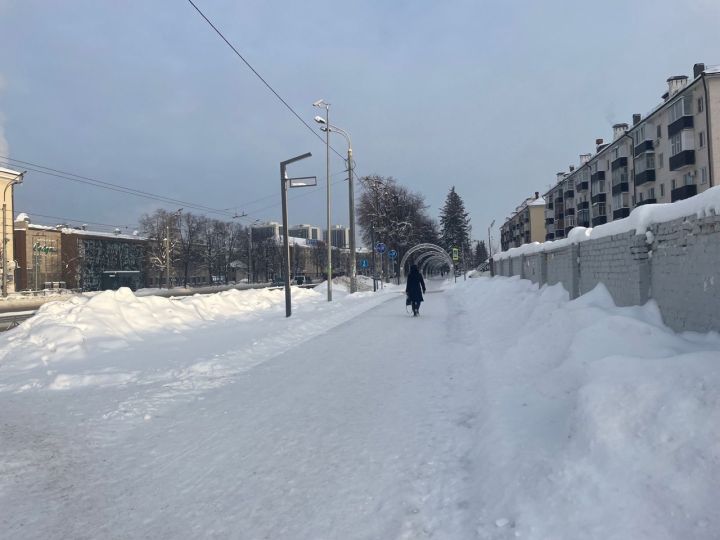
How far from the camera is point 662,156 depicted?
43.0 meters

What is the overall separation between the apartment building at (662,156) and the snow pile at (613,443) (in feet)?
121

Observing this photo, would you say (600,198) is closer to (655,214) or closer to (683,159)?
(683,159)

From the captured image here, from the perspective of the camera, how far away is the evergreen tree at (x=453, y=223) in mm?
87625

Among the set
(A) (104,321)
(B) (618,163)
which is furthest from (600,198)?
(A) (104,321)

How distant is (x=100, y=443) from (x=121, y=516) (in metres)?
1.89

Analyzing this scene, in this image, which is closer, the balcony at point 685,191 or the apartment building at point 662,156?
the apartment building at point 662,156

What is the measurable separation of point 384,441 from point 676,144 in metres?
42.4

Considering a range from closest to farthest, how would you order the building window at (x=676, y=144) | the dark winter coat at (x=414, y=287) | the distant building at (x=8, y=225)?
the dark winter coat at (x=414, y=287) < the building window at (x=676, y=144) < the distant building at (x=8, y=225)

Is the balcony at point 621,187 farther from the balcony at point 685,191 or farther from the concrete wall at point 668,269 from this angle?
the concrete wall at point 668,269

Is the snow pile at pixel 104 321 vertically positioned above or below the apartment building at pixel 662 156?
below

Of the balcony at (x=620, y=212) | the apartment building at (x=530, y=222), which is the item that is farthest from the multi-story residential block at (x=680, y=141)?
the apartment building at (x=530, y=222)

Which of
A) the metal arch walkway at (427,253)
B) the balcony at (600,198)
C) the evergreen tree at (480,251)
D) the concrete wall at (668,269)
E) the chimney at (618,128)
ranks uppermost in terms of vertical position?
the chimney at (618,128)

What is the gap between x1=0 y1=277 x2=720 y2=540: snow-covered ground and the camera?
3.41 metres

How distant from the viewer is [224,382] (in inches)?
317
